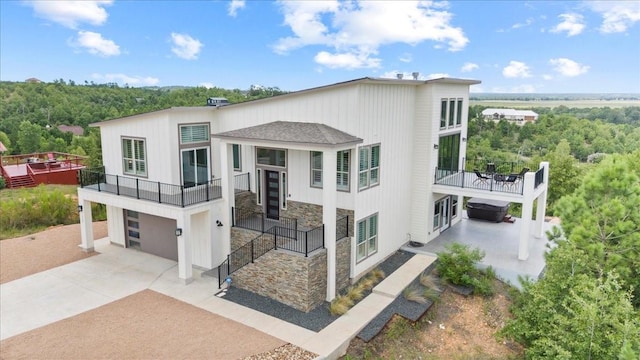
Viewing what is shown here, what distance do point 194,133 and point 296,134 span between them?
4.66 metres

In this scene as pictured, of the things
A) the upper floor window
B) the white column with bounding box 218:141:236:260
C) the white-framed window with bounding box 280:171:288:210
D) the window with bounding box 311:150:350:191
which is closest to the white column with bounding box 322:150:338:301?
the window with bounding box 311:150:350:191

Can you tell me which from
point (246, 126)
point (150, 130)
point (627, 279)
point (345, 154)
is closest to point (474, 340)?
point (627, 279)

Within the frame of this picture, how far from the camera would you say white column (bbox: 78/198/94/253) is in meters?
16.6

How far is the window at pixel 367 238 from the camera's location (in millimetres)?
14109

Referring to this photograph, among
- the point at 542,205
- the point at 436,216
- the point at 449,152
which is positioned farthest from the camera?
the point at 449,152

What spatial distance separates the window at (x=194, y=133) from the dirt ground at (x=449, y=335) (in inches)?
352

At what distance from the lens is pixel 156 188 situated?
15492 millimetres

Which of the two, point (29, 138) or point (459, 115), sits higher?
point (459, 115)

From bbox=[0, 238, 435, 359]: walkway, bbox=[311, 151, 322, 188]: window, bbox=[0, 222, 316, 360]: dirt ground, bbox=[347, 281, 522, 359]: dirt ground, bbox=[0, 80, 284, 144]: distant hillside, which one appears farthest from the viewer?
bbox=[0, 80, 284, 144]: distant hillside

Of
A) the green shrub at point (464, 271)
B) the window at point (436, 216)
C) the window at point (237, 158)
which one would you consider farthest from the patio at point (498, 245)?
the window at point (237, 158)

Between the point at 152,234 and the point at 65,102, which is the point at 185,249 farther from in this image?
the point at 65,102

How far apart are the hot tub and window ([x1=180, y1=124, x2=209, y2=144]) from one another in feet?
41.6

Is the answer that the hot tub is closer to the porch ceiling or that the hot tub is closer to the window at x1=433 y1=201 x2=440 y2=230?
the window at x1=433 y1=201 x2=440 y2=230

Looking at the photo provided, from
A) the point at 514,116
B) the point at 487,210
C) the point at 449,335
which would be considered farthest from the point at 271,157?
the point at 514,116
